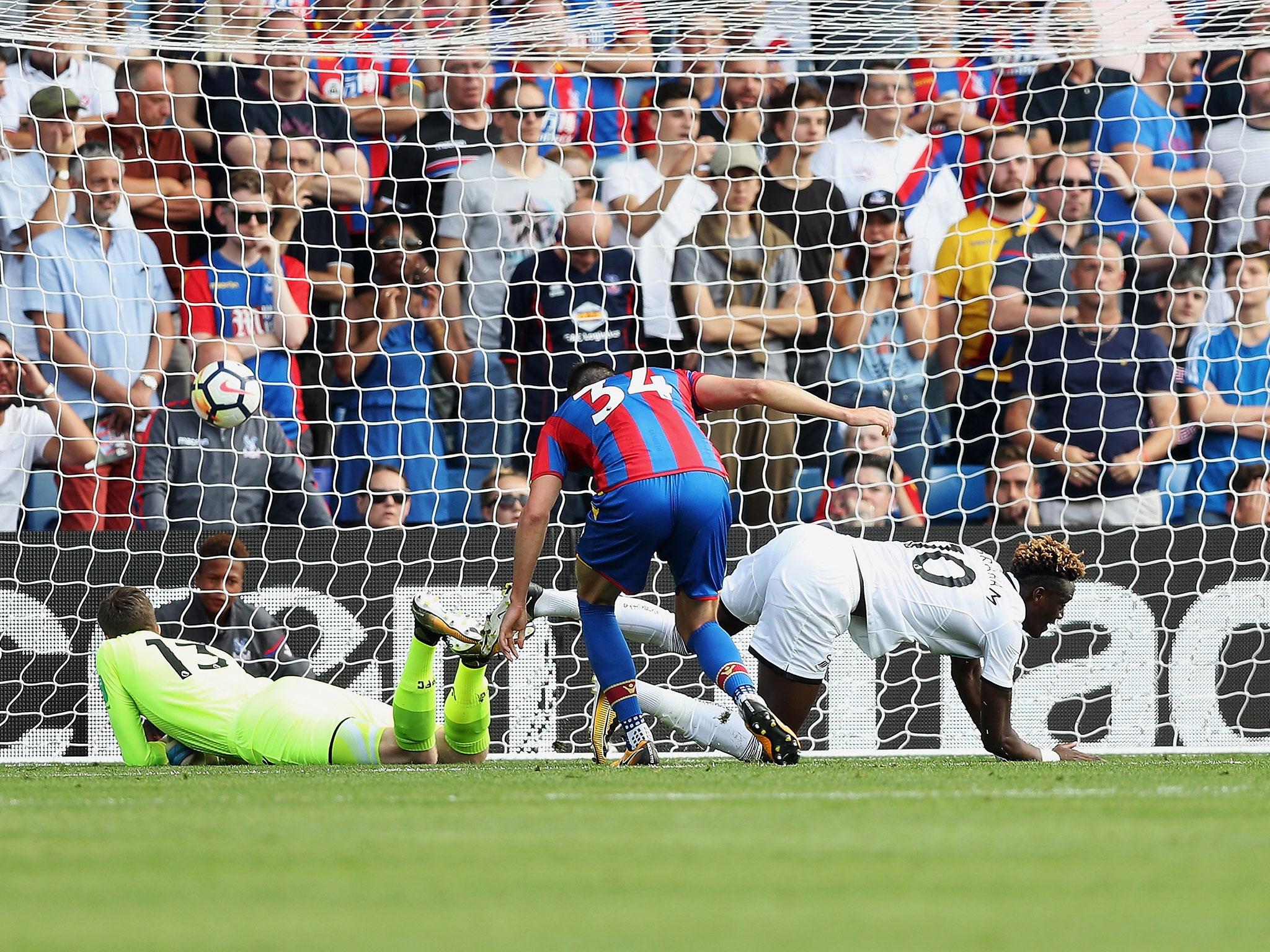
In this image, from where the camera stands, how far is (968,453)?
9227mm

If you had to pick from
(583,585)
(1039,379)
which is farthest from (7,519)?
(1039,379)

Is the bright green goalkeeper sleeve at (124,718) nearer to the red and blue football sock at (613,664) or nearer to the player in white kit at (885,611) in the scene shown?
the player in white kit at (885,611)

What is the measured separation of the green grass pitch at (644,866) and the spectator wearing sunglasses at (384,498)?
137 inches

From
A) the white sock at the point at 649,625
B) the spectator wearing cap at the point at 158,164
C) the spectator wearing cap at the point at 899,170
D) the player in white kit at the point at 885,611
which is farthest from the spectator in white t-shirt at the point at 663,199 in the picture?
the player in white kit at the point at 885,611

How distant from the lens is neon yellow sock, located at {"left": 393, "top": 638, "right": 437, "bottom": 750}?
21.3 ft

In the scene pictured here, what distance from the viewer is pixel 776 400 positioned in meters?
6.15

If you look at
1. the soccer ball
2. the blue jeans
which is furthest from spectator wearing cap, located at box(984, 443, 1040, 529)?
the soccer ball

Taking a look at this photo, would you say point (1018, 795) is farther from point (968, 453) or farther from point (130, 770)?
point (968, 453)

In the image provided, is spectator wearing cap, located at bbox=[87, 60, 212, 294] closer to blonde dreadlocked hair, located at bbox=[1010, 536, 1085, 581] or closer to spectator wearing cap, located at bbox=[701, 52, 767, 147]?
spectator wearing cap, located at bbox=[701, 52, 767, 147]

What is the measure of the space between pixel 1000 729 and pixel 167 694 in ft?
10.6

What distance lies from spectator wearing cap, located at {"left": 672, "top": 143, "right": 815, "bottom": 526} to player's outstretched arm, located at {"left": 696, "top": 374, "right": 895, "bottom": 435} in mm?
2669

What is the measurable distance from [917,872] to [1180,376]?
6.72 metres

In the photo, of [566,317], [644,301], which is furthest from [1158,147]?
[566,317]

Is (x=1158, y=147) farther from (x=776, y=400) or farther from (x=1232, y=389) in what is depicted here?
(x=776, y=400)
